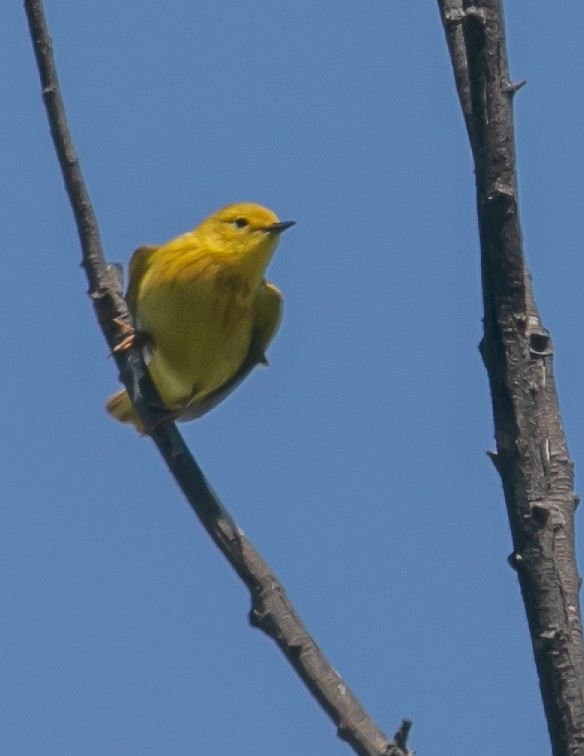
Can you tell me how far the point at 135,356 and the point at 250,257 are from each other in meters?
2.53

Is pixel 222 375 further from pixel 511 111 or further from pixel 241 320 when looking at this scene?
pixel 511 111

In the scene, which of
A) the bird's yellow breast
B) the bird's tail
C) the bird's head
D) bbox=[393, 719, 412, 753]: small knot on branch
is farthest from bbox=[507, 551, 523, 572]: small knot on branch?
the bird's tail

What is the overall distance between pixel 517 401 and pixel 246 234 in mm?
3612

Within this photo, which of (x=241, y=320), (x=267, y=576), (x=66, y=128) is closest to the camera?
(x=267, y=576)

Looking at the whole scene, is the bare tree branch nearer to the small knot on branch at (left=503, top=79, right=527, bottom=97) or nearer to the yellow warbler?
the small knot on branch at (left=503, top=79, right=527, bottom=97)

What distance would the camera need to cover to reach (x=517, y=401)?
2.82 metres

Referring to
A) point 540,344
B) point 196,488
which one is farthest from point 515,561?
point 196,488

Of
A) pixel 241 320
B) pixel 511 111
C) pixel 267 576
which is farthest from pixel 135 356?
pixel 241 320

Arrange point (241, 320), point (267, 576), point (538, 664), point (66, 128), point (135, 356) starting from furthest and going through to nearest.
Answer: point (241, 320) < point (135, 356) < point (66, 128) < point (267, 576) < point (538, 664)

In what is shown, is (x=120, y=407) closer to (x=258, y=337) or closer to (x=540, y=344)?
(x=258, y=337)

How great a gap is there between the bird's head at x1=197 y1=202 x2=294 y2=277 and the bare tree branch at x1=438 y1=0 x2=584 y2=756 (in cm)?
335

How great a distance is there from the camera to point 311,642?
2842 millimetres

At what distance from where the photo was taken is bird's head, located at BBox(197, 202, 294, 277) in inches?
241

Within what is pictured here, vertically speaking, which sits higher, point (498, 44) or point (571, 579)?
point (498, 44)
